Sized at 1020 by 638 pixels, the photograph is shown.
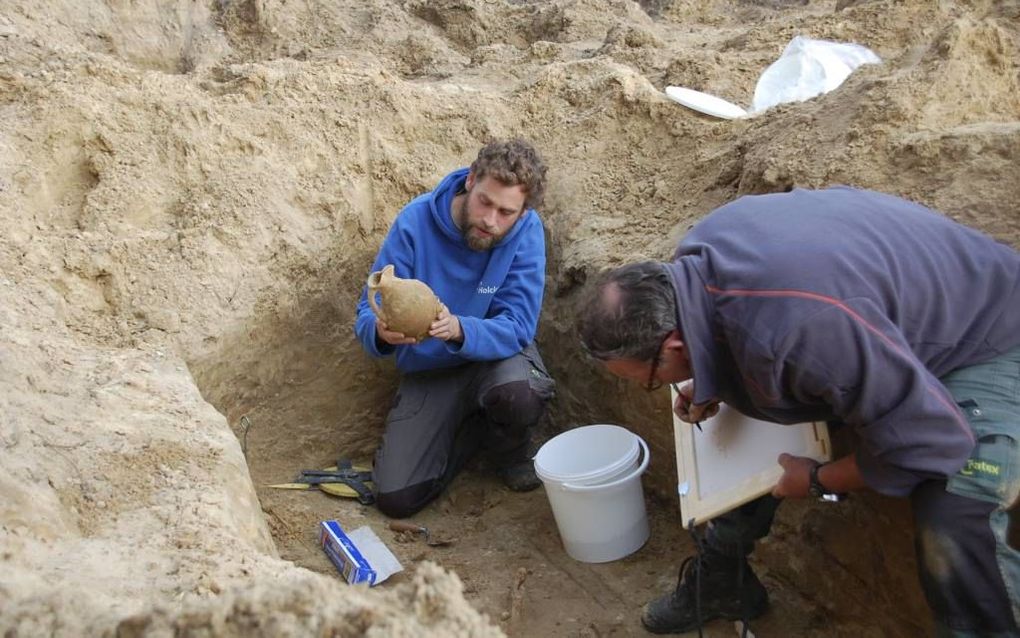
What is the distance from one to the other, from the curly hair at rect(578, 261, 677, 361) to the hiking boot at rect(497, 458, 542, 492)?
184 cm

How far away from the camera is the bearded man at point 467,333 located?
349 centimetres

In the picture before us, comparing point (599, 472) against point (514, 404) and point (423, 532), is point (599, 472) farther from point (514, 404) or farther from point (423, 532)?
point (423, 532)

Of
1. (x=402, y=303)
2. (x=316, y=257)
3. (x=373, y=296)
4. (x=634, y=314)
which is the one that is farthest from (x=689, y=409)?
(x=316, y=257)

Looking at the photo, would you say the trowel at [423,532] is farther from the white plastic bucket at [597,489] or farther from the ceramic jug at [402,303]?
the ceramic jug at [402,303]

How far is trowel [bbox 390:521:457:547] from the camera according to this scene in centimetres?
350

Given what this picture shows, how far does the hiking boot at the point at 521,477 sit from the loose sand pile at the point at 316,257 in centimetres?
5

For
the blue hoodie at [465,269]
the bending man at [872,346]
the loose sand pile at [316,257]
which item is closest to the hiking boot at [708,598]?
the loose sand pile at [316,257]

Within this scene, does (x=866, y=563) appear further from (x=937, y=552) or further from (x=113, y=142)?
(x=113, y=142)

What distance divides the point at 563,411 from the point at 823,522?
1.53 meters

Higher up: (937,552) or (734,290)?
(734,290)

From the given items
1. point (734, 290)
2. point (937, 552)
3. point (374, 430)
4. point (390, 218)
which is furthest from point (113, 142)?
point (937, 552)

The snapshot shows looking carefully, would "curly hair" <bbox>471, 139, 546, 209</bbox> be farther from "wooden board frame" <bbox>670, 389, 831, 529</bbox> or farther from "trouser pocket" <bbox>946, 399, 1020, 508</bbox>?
"trouser pocket" <bbox>946, 399, 1020, 508</bbox>

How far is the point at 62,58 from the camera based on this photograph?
13.1 ft

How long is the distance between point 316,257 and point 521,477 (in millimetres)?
1343
